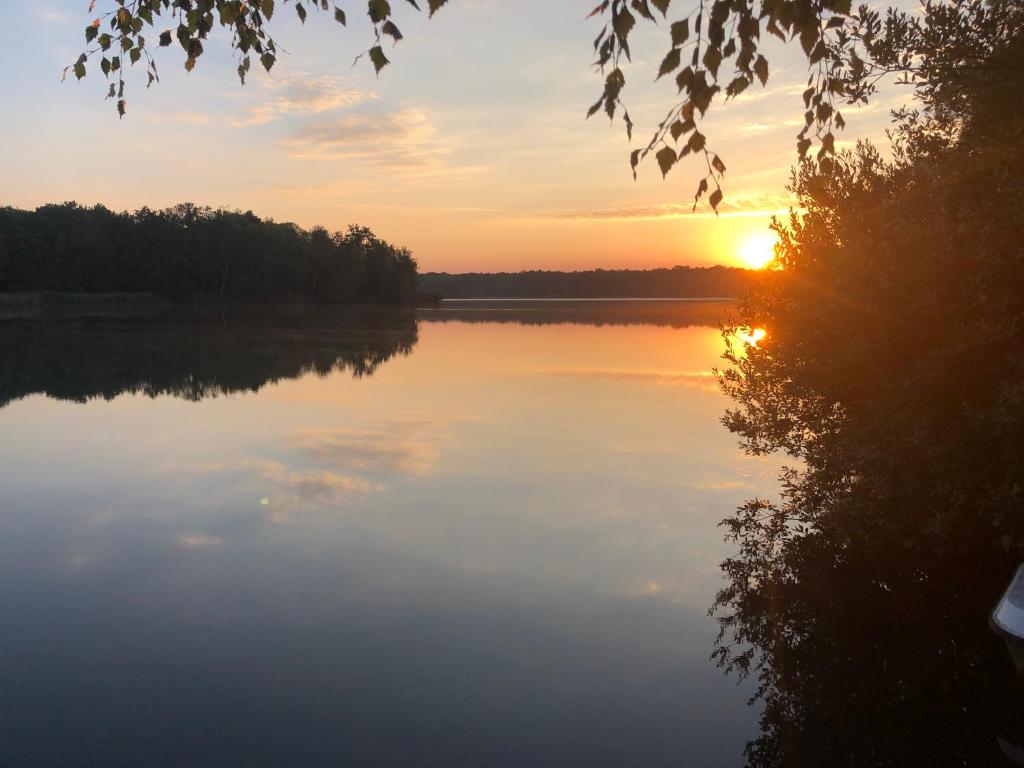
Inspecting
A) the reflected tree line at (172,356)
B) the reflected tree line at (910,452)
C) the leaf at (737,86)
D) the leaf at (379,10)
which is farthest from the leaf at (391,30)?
the reflected tree line at (172,356)

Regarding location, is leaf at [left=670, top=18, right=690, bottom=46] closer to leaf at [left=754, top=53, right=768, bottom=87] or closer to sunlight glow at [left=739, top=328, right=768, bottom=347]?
leaf at [left=754, top=53, right=768, bottom=87]

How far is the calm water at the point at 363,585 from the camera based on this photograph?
695cm

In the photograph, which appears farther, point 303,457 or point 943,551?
point 303,457

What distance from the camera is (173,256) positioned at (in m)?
106

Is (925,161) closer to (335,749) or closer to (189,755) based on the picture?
(335,749)

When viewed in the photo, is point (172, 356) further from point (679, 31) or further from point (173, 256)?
point (173, 256)

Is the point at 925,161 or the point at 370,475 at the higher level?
the point at 925,161

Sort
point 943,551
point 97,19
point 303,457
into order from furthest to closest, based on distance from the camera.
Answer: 1. point 303,457
2. point 943,551
3. point 97,19

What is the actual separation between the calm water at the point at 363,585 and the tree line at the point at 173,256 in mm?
A: 87207

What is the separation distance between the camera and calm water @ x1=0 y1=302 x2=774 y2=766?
6949 millimetres

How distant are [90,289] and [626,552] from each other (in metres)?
110

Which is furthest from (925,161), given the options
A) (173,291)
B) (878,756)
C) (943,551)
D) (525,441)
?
(173,291)

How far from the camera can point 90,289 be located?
105 metres

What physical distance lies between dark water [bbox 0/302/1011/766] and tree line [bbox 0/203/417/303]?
8886cm
